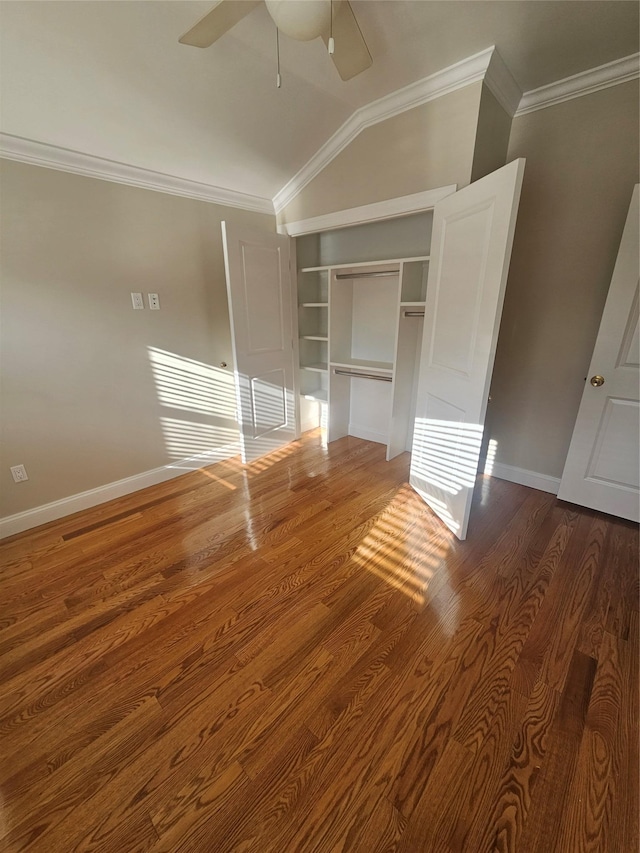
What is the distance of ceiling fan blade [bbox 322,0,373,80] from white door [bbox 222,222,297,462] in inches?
50.2

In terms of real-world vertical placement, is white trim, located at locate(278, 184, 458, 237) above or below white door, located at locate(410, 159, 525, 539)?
above

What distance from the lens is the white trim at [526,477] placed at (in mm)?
2510

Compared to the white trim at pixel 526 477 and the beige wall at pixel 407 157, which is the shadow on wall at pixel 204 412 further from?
the white trim at pixel 526 477

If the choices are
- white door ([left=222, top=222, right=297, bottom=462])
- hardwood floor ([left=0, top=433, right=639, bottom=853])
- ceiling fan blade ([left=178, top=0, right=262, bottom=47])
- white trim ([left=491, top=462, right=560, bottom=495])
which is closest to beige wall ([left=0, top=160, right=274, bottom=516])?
white door ([left=222, top=222, right=297, bottom=462])

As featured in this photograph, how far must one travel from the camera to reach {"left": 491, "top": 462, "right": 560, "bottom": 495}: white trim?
2510mm

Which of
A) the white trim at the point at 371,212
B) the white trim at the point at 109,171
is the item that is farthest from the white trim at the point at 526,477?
the white trim at the point at 109,171

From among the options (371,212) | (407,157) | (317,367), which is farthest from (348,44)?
(317,367)

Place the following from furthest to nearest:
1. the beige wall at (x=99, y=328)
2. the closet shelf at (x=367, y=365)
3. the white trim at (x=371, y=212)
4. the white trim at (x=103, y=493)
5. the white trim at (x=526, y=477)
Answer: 1. the closet shelf at (x=367, y=365)
2. the white trim at (x=526, y=477)
3. the white trim at (x=103, y=493)
4. the white trim at (x=371, y=212)
5. the beige wall at (x=99, y=328)

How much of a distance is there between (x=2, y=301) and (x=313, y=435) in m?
2.65

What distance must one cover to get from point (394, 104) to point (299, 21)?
1.17 meters

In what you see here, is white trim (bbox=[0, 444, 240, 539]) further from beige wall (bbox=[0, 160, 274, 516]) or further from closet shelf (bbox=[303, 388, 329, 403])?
closet shelf (bbox=[303, 388, 329, 403])

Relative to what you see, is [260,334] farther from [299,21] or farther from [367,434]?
[299,21]

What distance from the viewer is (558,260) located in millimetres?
2207

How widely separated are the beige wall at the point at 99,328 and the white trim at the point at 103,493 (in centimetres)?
5
